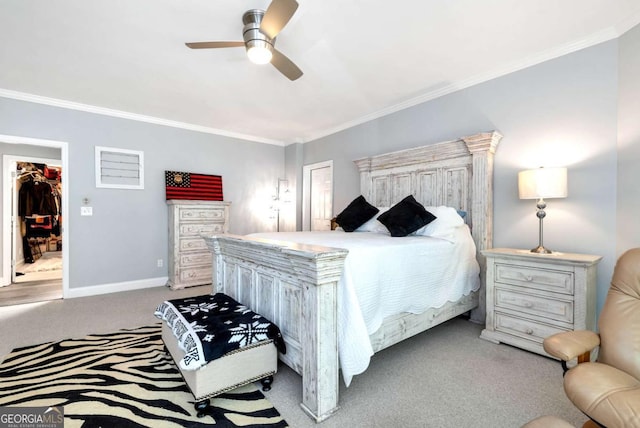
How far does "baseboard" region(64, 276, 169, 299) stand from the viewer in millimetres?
3948

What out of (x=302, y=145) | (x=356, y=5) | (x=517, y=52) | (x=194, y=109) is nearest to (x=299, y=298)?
(x=356, y=5)

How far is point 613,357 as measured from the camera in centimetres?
137

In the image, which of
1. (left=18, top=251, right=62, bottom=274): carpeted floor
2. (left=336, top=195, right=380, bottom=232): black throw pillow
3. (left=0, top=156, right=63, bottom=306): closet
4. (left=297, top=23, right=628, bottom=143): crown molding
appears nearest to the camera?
(left=297, top=23, right=628, bottom=143): crown molding

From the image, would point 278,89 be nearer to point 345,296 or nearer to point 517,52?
point 517,52

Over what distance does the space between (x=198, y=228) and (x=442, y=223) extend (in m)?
3.50

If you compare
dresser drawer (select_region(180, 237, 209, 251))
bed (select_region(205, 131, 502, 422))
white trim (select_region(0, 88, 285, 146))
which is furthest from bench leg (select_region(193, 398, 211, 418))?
white trim (select_region(0, 88, 285, 146))

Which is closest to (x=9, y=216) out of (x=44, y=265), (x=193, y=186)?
(x=44, y=265)

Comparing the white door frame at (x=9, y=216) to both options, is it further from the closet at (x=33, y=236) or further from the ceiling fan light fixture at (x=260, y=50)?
the ceiling fan light fixture at (x=260, y=50)

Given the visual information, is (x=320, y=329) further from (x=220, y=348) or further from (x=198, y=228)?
(x=198, y=228)

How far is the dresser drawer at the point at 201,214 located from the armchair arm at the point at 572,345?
170 inches

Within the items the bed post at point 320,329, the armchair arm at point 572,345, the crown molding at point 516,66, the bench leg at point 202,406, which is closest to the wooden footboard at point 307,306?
the bed post at point 320,329

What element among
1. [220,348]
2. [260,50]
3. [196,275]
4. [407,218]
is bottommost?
[196,275]

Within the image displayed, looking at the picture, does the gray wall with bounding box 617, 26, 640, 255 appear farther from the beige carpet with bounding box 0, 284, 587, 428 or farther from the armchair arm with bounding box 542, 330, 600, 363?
the armchair arm with bounding box 542, 330, 600, 363

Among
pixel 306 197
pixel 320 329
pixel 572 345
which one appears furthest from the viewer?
pixel 306 197
